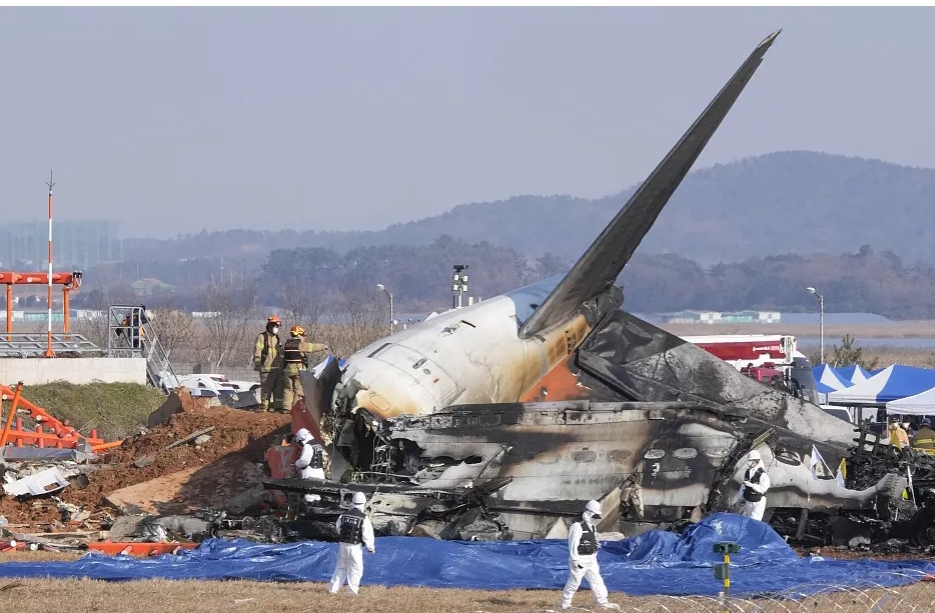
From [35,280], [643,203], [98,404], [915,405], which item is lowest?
[98,404]

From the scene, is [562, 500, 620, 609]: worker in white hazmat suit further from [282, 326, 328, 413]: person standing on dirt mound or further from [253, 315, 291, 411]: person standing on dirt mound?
[253, 315, 291, 411]: person standing on dirt mound

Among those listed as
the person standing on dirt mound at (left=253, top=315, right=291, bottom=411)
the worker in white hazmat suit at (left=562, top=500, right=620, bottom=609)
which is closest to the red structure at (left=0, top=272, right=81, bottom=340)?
the person standing on dirt mound at (left=253, top=315, right=291, bottom=411)

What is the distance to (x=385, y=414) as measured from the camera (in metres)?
20.5

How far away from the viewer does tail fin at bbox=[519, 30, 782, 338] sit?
2506 cm

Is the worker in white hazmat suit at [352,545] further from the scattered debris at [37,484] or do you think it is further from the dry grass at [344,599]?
the scattered debris at [37,484]

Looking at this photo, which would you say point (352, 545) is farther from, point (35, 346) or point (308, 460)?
point (35, 346)

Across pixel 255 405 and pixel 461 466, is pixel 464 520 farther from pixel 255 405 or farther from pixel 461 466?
pixel 255 405

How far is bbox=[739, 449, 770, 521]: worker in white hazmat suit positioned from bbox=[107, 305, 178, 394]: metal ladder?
29156 mm

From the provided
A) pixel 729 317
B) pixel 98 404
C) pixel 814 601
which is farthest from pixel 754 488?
pixel 729 317

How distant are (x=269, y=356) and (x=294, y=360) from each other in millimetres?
952

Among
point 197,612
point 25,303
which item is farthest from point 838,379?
point 25,303

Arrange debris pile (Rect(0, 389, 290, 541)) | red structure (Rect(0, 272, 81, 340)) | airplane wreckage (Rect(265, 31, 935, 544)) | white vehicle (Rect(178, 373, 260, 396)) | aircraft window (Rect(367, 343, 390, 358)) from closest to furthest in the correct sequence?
airplane wreckage (Rect(265, 31, 935, 544)) < aircraft window (Rect(367, 343, 390, 358)) < debris pile (Rect(0, 389, 290, 541)) < red structure (Rect(0, 272, 81, 340)) < white vehicle (Rect(178, 373, 260, 396))

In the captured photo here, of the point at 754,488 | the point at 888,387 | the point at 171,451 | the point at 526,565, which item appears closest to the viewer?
the point at 526,565

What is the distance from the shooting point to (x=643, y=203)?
25.2 meters
